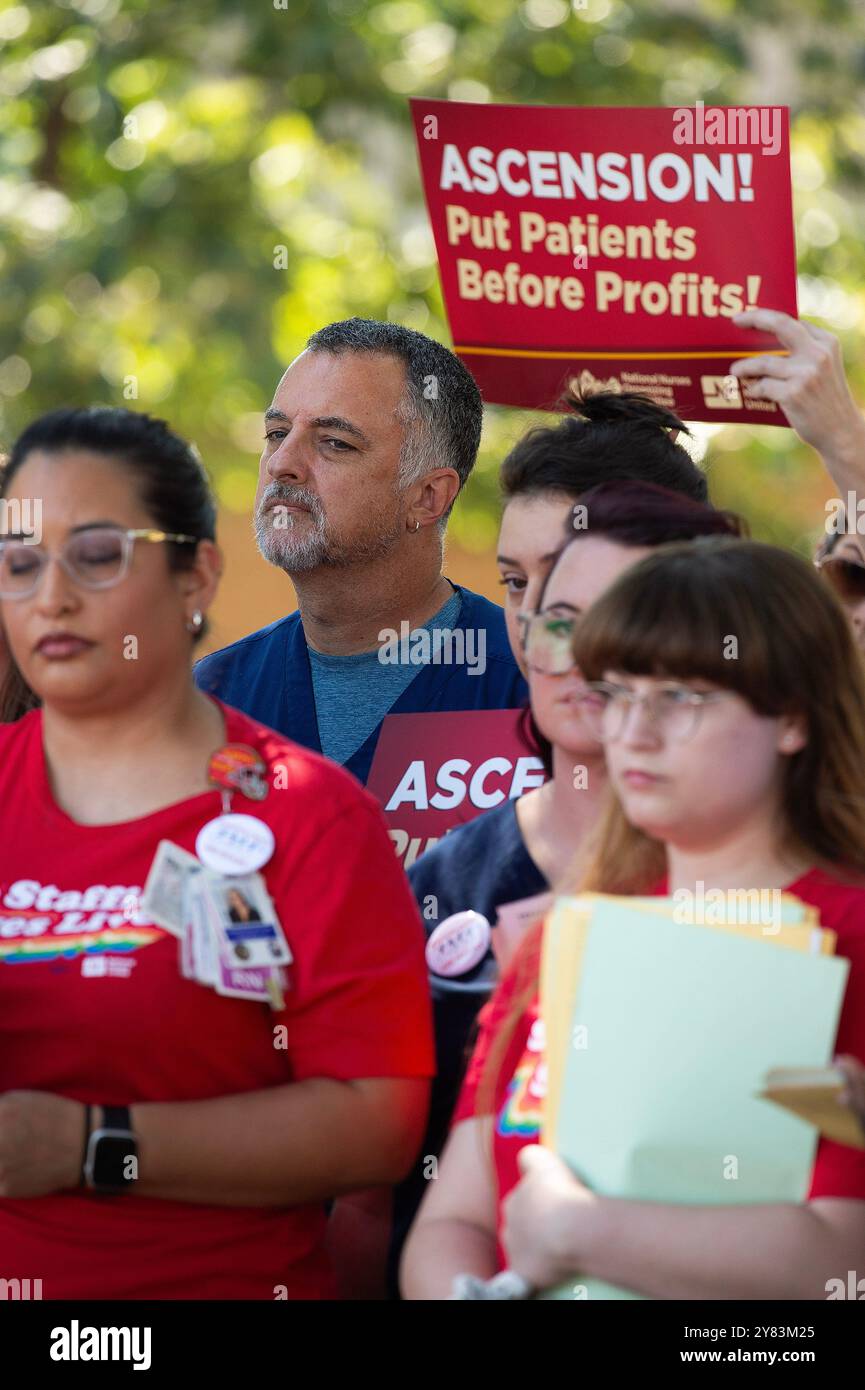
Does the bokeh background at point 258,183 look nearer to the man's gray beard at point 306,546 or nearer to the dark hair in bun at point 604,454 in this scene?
the man's gray beard at point 306,546

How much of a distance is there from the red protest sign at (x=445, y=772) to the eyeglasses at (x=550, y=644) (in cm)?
71

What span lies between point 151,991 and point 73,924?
122 mm

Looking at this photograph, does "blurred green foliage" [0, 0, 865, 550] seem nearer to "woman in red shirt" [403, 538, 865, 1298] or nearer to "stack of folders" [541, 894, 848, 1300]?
"woman in red shirt" [403, 538, 865, 1298]

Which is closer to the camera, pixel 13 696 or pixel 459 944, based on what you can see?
pixel 459 944

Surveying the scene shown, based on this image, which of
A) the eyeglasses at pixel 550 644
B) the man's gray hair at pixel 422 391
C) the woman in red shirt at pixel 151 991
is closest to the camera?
the woman in red shirt at pixel 151 991

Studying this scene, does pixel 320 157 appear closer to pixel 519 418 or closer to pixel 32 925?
pixel 519 418

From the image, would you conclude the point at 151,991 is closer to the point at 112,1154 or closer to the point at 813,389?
the point at 112,1154

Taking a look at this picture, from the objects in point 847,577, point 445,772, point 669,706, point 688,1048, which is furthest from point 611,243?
point 688,1048

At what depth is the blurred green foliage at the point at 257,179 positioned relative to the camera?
34.0 ft

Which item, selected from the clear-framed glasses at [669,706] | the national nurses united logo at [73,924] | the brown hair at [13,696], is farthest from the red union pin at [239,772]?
the brown hair at [13,696]

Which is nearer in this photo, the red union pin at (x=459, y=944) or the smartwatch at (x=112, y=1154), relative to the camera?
the smartwatch at (x=112, y=1154)


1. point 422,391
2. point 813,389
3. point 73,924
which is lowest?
point 73,924

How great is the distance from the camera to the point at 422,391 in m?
4.14
